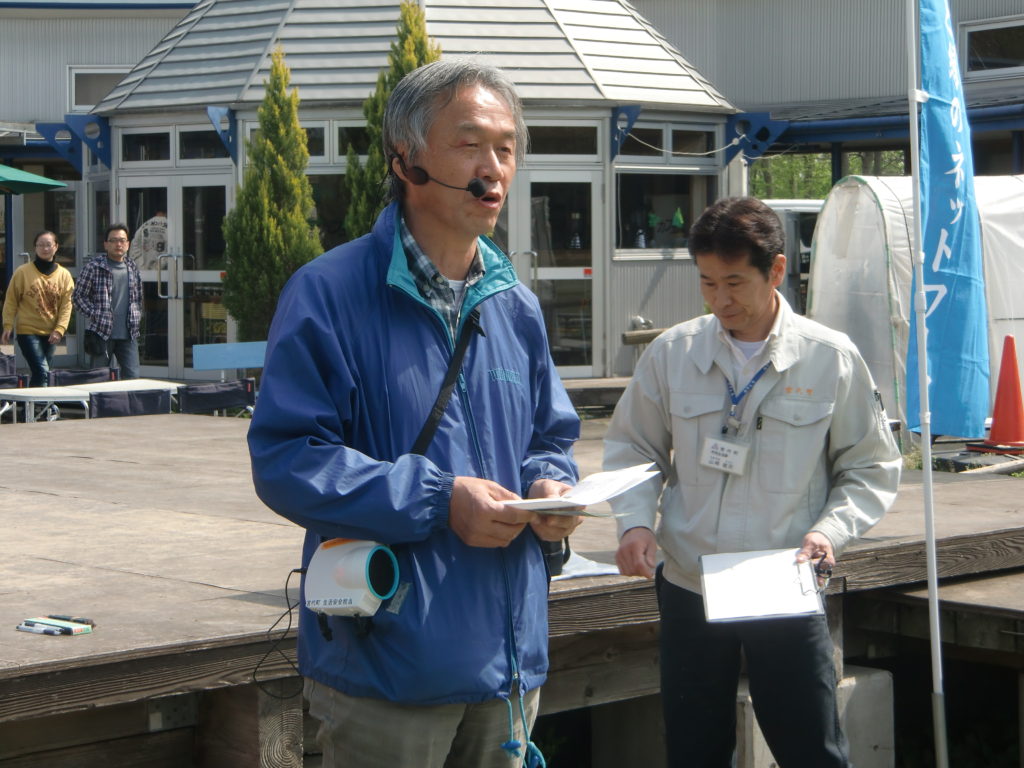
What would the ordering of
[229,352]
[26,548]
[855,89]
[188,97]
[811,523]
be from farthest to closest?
1. [855,89]
2. [188,97]
3. [229,352]
4. [26,548]
5. [811,523]

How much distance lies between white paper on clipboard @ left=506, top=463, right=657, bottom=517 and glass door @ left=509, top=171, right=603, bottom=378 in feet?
40.3

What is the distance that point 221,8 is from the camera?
1661 cm

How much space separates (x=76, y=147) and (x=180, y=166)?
231cm

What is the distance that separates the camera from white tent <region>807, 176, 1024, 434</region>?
1026 cm

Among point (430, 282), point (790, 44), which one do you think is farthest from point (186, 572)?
point (790, 44)

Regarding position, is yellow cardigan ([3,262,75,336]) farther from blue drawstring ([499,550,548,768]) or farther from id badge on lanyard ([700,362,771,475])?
blue drawstring ([499,550,548,768])

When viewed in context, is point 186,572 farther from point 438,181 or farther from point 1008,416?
point 1008,416

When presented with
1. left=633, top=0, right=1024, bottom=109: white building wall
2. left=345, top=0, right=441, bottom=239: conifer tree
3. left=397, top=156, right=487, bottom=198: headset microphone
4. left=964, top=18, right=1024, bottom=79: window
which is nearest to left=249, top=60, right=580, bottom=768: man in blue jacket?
left=397, top=156, right=487, bottom=198: headset microphone

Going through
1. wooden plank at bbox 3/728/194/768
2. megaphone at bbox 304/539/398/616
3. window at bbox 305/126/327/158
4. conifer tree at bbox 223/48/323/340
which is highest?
window at bbox 305/126/327/158

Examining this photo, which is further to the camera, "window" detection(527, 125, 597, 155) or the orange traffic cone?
"window" detection(527, 125, 597, 155)

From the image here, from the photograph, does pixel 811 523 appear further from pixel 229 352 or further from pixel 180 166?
pixel 180 166

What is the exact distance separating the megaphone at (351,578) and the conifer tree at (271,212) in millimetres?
11712

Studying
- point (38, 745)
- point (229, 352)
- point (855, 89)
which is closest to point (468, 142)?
point (38, 745)

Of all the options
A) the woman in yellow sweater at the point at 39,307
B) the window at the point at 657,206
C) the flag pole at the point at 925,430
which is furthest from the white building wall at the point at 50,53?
the flag pole at the point at 925,430
